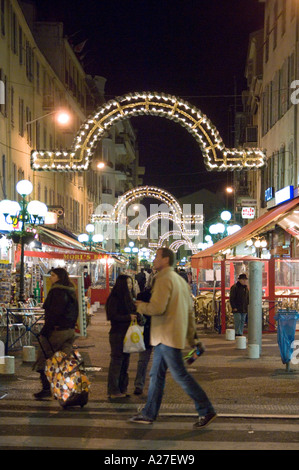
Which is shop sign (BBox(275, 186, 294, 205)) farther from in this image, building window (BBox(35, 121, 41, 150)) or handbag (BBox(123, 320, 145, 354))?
building window (BBox(35, 121, 41, 150))

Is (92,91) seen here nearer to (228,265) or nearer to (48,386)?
(228,265)

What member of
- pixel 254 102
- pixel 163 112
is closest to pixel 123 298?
pixel 163 112

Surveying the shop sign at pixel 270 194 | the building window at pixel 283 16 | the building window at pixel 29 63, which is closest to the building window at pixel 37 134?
the building window at pixel 29 63

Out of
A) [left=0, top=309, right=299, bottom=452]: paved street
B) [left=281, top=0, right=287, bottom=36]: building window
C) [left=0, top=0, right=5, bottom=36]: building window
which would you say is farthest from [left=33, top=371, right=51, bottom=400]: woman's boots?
[left=281, top=0, right=287, bottom=36]: building window

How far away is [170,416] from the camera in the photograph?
855cm

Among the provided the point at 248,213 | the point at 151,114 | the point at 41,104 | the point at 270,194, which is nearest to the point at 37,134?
the point at 41,104

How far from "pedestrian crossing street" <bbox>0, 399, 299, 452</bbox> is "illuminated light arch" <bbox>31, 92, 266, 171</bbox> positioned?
1208cm

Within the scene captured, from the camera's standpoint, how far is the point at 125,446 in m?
6.97

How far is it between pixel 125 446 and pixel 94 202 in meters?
52.7

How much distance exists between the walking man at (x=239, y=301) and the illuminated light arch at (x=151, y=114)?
4.23 m

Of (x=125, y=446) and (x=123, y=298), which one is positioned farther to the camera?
(x=123, y=298)

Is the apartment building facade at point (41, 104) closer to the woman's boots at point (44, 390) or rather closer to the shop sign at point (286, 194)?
the shop sign at point (286, 194)

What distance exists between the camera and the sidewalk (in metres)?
9.33

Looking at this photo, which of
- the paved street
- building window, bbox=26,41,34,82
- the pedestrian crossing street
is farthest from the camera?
building window, bbox=26,41,34,82
